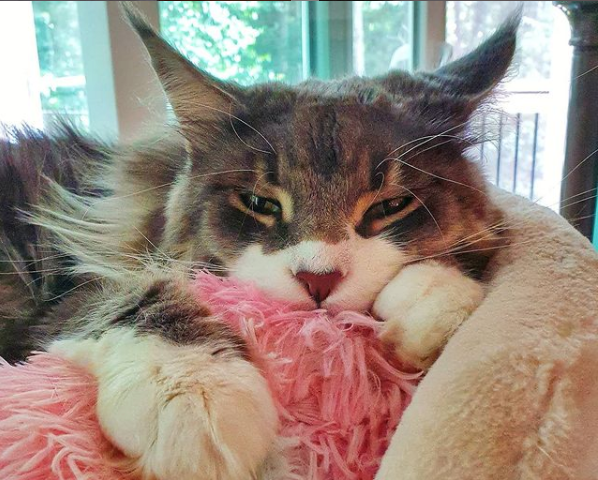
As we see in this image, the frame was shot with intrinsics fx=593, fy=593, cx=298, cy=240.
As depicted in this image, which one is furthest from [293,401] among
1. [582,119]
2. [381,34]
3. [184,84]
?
[381,34]

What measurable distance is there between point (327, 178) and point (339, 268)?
16 centimetres

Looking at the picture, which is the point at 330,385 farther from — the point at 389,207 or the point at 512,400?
the point at 389,207

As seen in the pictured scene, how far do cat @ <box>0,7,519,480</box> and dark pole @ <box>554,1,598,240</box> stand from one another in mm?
179

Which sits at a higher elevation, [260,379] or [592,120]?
[592,120]

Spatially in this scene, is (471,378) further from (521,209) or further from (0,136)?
(0,136)

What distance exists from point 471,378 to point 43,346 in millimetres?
665

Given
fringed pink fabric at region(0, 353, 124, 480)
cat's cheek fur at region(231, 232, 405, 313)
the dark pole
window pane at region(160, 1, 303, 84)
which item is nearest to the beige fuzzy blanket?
cat's cheek fur at region(231, 232, 405, 313)

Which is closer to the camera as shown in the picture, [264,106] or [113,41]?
[264,106]

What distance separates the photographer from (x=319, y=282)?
0.82 m

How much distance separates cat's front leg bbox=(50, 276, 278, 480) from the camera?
0.63 m

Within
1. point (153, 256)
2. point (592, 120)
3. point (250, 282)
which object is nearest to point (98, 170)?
point (153, 256)

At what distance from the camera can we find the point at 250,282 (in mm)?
897

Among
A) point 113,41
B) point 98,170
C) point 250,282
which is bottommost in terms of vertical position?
point 250,282

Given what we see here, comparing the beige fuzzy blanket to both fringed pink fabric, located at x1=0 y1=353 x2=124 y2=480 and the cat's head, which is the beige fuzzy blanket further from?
fringed pink fabric, located at x1=0 y1=353 x2=124 y2=480
